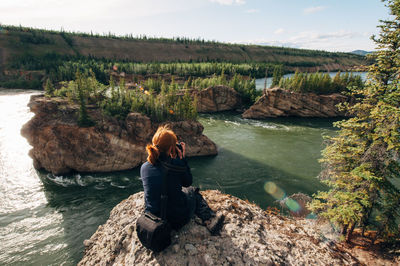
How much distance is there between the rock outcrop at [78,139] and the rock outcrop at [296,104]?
3145 cm

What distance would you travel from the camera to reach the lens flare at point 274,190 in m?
18.9

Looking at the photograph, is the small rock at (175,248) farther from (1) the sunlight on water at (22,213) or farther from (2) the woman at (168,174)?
(1) the sunlight on water at (22,213)

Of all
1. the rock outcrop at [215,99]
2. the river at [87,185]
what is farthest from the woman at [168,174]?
the rock outcrop at [215,99]

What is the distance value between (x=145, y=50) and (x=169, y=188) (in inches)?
5518

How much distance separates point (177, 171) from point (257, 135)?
32658mm

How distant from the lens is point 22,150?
2739 cm

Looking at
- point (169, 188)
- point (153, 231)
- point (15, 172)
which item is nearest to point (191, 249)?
point (153, 231)

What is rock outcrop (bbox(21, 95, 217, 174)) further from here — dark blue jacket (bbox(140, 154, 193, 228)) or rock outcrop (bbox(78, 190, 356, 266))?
dark blue jacket (bbox(140, 154, 193, 228))

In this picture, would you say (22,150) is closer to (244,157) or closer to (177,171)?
(244,157)

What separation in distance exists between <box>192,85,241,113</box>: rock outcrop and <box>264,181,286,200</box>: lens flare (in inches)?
1322

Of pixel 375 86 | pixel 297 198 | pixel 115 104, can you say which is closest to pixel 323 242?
pixel 375 86

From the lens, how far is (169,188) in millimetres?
5047

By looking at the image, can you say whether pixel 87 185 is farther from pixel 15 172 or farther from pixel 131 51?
pixel 131 51

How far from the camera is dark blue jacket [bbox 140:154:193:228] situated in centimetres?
480
